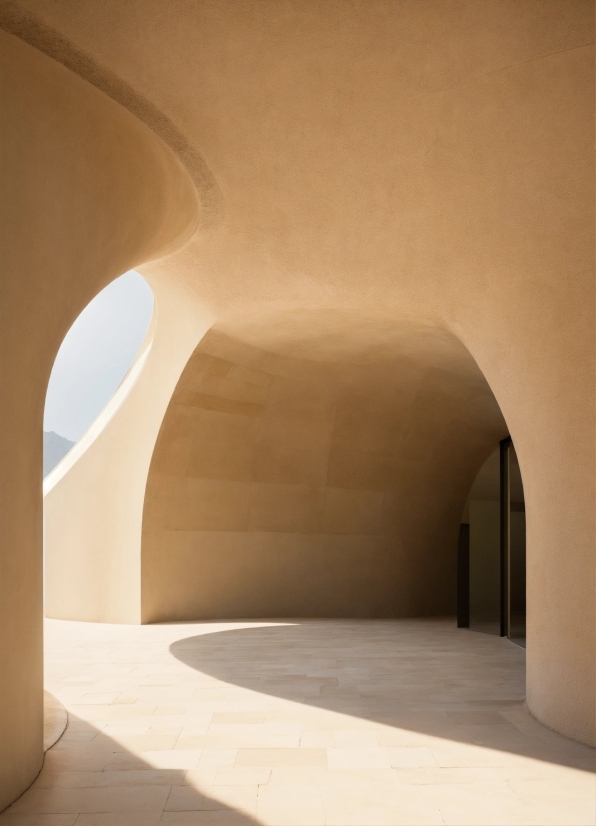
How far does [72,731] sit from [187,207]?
202 inches

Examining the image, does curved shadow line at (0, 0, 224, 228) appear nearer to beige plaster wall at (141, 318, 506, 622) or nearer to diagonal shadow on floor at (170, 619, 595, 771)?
beige plaster wall at (141, 318, 506, 622)

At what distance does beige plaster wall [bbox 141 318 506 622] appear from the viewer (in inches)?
523

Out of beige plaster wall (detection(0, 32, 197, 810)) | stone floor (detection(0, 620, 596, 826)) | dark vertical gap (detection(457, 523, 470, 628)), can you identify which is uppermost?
beige plaster wall (detection(0, 32, 197, 810))

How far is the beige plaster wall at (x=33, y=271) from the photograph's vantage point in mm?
4719

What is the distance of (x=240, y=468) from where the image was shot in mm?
14625

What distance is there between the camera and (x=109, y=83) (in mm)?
5832

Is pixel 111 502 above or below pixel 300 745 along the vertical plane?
above

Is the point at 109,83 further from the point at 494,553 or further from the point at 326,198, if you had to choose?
the point at 494,553

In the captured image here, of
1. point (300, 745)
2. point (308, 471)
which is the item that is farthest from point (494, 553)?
point (300, 745)

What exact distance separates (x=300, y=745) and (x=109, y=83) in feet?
18.0

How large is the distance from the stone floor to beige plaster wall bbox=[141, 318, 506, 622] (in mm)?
3995

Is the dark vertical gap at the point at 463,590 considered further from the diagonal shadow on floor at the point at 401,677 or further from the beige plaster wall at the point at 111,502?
the beige plaster wall at the point at 111,502

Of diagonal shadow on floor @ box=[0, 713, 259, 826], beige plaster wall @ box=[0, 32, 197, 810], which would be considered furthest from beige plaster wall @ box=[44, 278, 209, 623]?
diagonal shadow on floor @ box=[0, 713, 259, 826]

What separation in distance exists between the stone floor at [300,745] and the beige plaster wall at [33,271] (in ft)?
2.26
